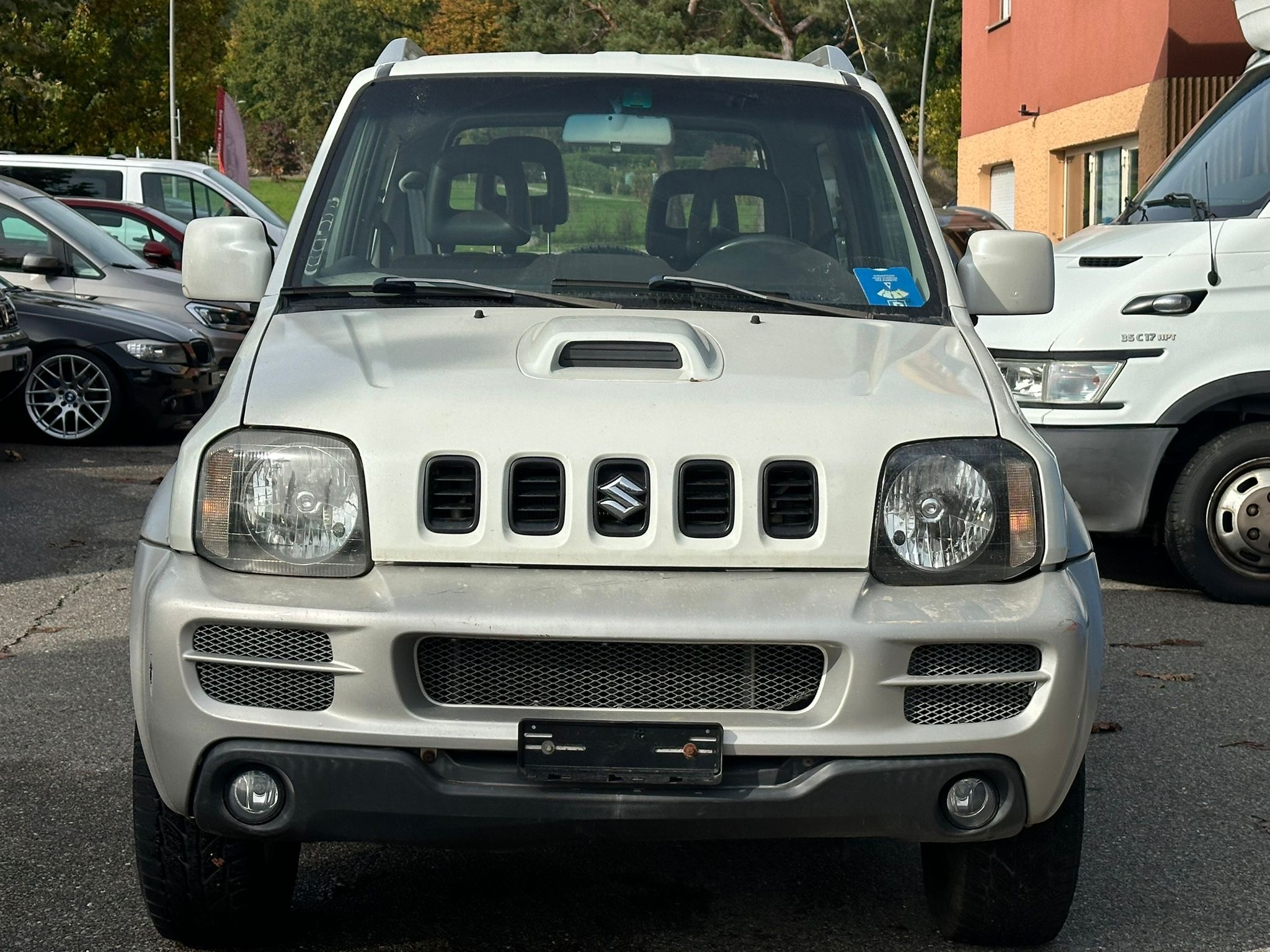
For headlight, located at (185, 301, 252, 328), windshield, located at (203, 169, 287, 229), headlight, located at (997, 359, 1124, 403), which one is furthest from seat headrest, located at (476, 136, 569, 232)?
windshield, located at (203, 169, 287, 229)

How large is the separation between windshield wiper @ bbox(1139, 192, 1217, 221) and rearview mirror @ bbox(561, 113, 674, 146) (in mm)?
3453

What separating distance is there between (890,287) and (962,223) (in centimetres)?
1751

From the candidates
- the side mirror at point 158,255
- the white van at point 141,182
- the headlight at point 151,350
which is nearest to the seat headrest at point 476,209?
the headlight at point 151,350

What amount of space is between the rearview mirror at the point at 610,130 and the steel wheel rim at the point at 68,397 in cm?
842

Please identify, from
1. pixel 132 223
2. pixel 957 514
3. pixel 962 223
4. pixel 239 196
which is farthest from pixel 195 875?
pixel 962 223

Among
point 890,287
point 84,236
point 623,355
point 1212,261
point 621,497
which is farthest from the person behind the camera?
point 84,236

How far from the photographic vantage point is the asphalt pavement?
371cm

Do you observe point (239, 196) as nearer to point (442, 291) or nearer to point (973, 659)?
point (442, 291)

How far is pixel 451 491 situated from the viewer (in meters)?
3.21

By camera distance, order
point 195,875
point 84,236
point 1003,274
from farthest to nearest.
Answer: point 84,236 → point 1003,274 → point 195,875

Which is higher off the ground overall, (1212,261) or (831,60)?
(831,60)

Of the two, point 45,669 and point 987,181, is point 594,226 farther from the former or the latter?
point 987,181

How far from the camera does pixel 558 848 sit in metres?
4.27

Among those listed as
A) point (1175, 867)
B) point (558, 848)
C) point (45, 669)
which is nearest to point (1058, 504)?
point (1175, 867)
